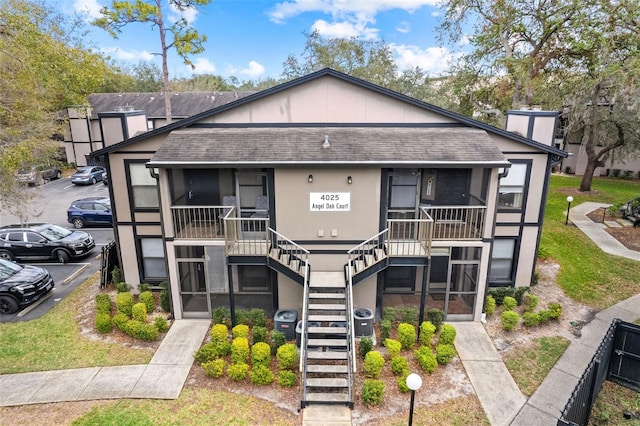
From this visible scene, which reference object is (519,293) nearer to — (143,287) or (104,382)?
(104,382)

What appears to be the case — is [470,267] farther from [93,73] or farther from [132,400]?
[93,73]

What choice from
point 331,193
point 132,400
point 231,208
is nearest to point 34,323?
point 132,400

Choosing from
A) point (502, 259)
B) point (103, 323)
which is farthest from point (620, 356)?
point (103, 323)

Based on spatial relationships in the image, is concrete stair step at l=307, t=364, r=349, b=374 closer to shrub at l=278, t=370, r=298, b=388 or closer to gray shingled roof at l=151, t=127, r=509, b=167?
shrub at l=278, t=370, r=298, b=388

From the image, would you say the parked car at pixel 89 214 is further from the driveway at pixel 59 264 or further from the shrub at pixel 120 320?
the shrub at pixel 120 320

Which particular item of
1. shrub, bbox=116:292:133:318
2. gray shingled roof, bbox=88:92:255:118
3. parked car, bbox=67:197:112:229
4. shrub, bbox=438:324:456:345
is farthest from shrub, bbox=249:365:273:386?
gray shingled roof, bbox=88:92:255:118

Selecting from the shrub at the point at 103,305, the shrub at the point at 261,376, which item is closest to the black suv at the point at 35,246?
the shrub at the point at 103,305
